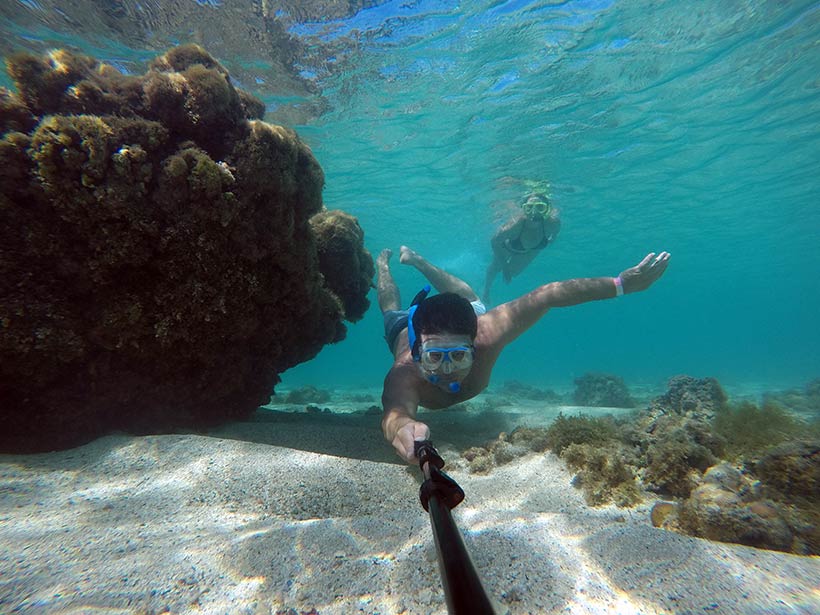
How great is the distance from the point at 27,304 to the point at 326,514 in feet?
11.2

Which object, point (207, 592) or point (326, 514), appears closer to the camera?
point (207, 592)

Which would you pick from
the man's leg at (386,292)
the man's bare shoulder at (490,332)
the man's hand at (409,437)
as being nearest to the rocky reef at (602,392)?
the man's leg at (386,292)

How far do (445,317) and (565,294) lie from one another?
205 cm

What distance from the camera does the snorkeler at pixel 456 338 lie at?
15.0ft

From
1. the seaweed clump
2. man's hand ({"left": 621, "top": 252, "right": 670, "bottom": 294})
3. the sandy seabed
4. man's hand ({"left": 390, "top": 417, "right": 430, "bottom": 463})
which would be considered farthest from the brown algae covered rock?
the seaweed clump

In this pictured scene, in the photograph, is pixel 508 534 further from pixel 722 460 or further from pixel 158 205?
pixel 158 205

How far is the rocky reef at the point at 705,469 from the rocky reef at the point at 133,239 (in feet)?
12.0

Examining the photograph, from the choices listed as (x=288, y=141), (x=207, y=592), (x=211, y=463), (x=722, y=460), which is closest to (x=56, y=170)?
(x=288, y=141)

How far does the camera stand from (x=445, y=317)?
466cm

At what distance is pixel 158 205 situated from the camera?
366 centimetres

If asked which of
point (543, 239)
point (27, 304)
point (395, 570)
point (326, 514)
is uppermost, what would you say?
point (543, 239)

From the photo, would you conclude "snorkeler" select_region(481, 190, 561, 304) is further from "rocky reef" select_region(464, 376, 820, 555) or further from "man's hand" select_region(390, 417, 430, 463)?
"man's hand" select_region(390, 417, 430, 463)

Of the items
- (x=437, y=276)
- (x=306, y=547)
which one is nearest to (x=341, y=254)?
(x=437, y=276)

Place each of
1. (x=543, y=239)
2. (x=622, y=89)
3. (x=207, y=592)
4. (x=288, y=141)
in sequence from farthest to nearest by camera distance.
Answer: (x=543, y=239) → (x=622, y=89) → (x=288, y=141) → (x=207, y=592)
